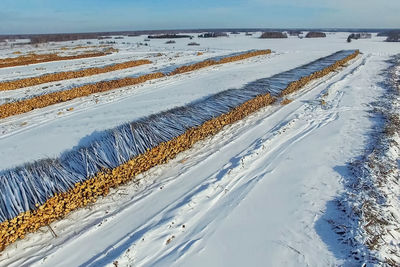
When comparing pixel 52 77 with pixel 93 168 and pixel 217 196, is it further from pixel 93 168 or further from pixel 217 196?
Answer: pixel 217 196

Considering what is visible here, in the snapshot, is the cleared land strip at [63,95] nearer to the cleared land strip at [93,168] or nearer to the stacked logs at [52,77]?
the stacked logs at [52,77]

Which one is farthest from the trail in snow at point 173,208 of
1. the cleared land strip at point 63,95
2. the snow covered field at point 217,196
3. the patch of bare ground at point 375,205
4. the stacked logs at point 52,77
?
the stacked logs at point 52,77

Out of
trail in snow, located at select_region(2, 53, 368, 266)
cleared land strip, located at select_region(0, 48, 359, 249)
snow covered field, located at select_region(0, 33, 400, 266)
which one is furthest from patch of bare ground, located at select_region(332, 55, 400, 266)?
cleared land strip, located at select_region(0, 48, 359, 249)

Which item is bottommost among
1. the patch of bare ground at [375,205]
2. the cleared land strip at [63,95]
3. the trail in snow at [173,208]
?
the trail in snow at [173,208]

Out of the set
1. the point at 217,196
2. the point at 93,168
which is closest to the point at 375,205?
the point at 217,196

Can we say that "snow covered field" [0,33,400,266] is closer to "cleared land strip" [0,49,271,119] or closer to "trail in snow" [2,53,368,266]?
"trail in snow" [2,53,368,266]

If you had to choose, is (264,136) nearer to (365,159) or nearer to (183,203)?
(365,159)

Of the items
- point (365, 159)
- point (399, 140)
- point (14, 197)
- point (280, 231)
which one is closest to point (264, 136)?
point (365, 159)
